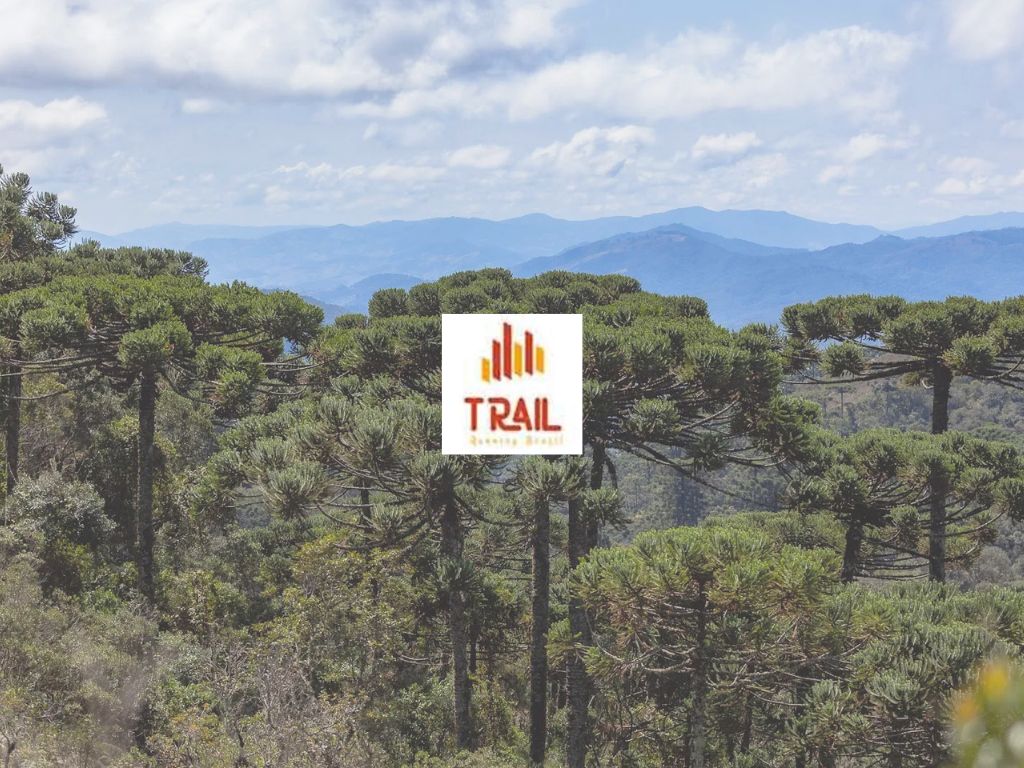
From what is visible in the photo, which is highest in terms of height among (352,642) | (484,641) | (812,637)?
(812,637)

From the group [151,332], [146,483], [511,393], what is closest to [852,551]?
[511,393]

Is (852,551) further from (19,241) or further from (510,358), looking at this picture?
(19,241)

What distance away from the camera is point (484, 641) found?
55.1 feet

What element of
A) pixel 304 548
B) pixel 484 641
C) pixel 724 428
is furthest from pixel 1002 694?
pixel 484 641

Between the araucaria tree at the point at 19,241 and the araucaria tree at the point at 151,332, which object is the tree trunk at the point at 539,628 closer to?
the araucaria tree at the point at 151,332

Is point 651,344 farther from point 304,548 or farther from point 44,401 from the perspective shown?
point 44,401

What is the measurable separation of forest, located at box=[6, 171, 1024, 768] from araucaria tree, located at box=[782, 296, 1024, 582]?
0.07 meters

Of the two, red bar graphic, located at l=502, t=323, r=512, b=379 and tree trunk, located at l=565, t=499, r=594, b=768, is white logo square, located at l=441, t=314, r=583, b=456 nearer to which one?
red bar graphic, located at l=502, t=323, r=512, b=379

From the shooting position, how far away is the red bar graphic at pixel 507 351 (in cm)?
973

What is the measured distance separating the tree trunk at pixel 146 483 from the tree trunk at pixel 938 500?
569 inches

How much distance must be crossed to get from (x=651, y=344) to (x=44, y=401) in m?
20.2

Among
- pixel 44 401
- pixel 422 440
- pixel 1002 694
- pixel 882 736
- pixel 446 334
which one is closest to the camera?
pixel 1002 694

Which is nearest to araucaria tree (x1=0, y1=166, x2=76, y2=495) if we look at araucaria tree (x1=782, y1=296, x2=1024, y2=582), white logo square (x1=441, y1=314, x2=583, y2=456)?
white logo square (x1=441, y1=314, x2=583, y2=456)

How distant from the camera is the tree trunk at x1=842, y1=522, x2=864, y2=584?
1334 centimetres
